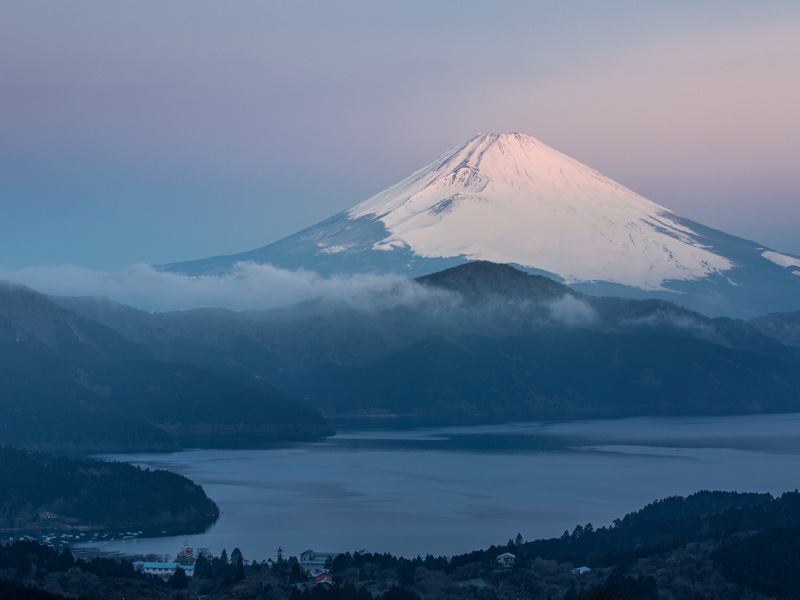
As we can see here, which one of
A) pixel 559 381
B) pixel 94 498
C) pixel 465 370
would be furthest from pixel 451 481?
pixel 559 381

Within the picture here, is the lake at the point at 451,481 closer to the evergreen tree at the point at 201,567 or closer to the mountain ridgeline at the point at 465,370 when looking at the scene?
the evergreen tree at the point at 201,567

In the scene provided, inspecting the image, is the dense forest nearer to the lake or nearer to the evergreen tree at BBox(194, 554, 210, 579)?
the lake

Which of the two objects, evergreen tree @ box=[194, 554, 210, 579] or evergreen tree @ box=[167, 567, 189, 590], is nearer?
evergreen tree @ box=[167, 567, 189, 590]

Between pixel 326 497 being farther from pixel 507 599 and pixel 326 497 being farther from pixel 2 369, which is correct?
pixel 2 369

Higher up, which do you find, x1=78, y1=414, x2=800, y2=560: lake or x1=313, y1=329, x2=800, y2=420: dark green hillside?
x1=313, y1=329, x2=800, y2=420: dark green hillside

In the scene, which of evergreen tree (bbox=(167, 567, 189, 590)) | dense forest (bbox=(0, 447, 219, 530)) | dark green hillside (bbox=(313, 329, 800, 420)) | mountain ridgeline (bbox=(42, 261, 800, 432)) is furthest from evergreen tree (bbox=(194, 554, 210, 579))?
dark green hillside (bbox=(313, 329, 800, 420))

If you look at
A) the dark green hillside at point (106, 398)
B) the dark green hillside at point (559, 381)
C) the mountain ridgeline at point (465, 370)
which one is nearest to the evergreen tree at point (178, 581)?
the dark green hillside at point (106, 398)
